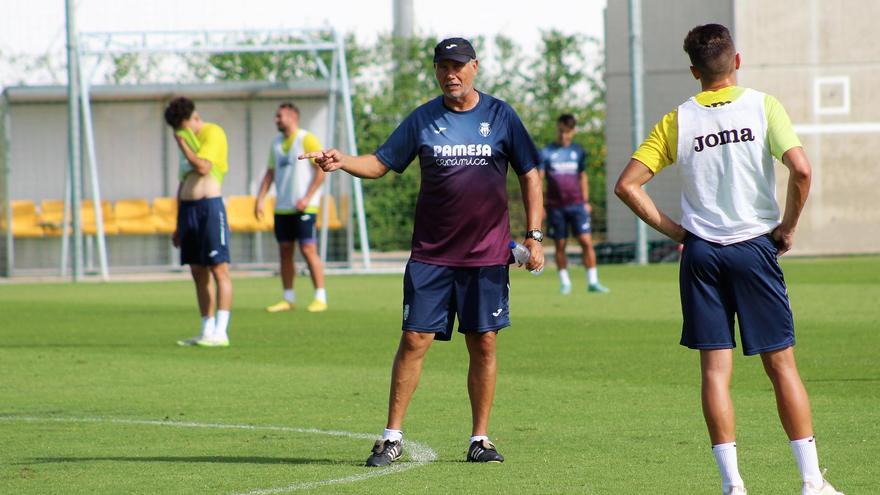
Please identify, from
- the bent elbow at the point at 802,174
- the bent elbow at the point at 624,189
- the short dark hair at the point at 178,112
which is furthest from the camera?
the short dark hair at the point at 178,112

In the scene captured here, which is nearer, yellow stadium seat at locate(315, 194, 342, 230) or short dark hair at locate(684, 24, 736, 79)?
short dark hair at locate(684, 24, 736, 79)

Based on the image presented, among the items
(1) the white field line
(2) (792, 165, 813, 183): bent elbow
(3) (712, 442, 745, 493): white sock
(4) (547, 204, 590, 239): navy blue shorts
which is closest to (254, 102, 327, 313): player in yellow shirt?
(4) (547, 204, 590, 239): navy blue shorts

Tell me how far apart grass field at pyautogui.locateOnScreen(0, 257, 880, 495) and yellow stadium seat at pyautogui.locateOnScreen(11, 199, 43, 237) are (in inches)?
492

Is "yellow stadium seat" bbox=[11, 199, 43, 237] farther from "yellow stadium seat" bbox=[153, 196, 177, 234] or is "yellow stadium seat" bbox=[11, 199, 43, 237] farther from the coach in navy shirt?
the coach in navy shirt

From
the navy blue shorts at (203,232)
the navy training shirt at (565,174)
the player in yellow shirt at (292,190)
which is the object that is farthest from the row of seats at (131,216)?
the navy blue shorts at (203,232)

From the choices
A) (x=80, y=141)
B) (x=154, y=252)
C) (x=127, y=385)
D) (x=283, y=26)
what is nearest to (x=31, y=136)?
(x=80, y=141)

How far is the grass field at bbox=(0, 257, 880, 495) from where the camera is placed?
6.92 m

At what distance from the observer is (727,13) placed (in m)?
33.4

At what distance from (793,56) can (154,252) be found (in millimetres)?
13611

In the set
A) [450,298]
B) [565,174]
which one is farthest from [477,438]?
[565,174]

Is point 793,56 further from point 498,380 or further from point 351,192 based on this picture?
point 498,380

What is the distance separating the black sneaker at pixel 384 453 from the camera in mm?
7242

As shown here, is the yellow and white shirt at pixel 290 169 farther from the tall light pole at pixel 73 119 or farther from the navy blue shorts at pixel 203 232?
the tall light pole at pixel 73 119

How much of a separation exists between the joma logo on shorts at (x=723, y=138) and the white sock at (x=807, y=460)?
3.91 ft
